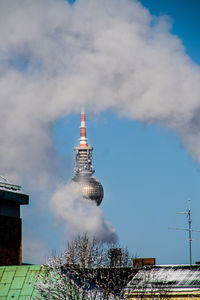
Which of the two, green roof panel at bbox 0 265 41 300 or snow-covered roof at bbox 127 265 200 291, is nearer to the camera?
green roof panel at bbox 0 265 41 300

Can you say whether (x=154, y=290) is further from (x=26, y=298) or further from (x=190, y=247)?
(x=190, y=247)

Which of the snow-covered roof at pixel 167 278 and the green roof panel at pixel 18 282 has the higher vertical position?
the snow-covered roof at pixel 167 278

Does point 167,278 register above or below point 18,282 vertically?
above

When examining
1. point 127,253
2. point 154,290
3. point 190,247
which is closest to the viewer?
point 154,290

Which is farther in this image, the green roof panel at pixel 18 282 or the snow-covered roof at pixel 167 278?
the snow-covered roof at pixel 167 278

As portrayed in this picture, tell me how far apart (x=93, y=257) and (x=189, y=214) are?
16408 mm

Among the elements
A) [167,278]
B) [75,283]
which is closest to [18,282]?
[75,283]

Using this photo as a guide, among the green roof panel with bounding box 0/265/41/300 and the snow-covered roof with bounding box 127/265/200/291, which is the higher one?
the snow-covered roof with bounding box 127/265/200/291

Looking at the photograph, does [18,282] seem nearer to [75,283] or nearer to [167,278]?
[75,283]

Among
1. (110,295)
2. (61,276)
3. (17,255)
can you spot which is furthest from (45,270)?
(17,255)

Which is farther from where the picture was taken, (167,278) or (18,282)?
(167,278)

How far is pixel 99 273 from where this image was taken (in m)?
70.0

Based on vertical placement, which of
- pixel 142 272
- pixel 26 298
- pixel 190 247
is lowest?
pixel 26 298

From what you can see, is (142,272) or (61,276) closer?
(61,276)
